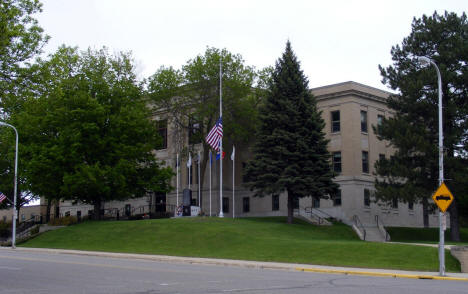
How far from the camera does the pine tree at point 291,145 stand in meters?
42.2

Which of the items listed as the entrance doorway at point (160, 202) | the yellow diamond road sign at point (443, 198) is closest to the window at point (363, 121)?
the entrance doorway at point (160, 202)

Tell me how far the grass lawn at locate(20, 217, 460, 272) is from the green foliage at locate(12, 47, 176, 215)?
3.97m

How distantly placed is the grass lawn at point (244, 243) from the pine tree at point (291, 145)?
3.17 meters

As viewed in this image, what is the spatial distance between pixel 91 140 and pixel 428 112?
87.5 feet

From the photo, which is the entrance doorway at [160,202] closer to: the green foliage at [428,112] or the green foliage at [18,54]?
the green foliage at [428,112]

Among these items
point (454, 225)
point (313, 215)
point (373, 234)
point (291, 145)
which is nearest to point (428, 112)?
point (454, 225)

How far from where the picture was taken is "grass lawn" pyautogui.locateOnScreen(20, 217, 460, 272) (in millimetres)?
25609

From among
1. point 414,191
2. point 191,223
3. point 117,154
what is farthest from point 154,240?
point 414,191

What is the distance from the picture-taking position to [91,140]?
47.9 metres

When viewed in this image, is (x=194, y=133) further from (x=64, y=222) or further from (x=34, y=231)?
(x=34, y=231)

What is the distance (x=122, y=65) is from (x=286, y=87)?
680 inches

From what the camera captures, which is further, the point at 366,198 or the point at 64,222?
the point at 366,198

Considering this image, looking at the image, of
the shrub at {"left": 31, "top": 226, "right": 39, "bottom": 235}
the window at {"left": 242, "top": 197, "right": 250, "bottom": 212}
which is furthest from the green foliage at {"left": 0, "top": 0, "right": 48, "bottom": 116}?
the window at {"left": 242, "top": 197, "right": 250, "bottom": 212}

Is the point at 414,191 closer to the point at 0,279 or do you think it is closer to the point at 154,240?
the point at 154,240
